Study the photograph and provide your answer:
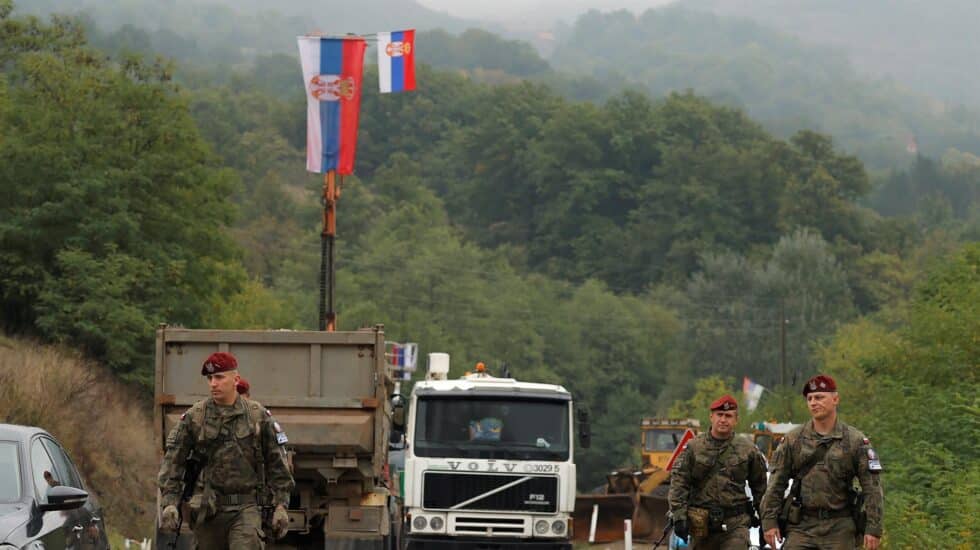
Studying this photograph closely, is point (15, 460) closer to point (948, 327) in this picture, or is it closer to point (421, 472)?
point (421, 472)

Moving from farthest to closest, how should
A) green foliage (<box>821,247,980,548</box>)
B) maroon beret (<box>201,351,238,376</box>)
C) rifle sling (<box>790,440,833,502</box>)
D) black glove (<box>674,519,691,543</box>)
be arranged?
green foliage (<box>821,247,980,548</box>) → black glove (<box>674,519,691,543</box>) → rifle sling (<box>790,440,833,502</box>) → maroon beret (<box>201,351,238,376</box>)

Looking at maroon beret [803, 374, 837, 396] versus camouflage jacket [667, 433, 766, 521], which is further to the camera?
camouflage jacket [667, 433, 766, 521]

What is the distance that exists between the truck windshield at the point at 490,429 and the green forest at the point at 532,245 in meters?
4.04

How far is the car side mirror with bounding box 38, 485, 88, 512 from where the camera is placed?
11.5 metres

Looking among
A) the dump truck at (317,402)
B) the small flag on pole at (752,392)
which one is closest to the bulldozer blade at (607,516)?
the dump truck at (317,402)

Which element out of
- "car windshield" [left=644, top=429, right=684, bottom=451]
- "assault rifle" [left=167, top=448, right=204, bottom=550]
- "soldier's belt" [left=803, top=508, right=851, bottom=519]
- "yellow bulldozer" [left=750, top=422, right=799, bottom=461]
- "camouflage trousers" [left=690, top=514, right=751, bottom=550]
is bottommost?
"car windshield" [left=644, top=429, right=684, bottom=451]

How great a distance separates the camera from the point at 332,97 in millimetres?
41625

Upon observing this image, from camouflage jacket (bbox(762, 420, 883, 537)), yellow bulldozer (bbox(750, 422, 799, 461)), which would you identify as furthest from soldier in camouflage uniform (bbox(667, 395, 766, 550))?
yellow bulldozer (bbox(750, 422, 799, 461))

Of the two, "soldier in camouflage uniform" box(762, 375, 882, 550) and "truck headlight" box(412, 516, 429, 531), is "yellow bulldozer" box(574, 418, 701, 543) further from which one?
"soldier in camouflage uniform" box(762, 375, 882, 550)

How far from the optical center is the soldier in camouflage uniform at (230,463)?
12703 mm

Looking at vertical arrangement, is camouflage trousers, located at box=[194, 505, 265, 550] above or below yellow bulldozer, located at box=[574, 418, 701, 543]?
above

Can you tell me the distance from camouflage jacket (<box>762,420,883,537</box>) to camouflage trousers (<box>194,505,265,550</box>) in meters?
3.39

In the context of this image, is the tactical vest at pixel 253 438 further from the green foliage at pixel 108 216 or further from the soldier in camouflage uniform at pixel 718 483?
the green foliage at pixel 108 216

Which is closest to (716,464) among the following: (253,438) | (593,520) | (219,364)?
(253,438)
